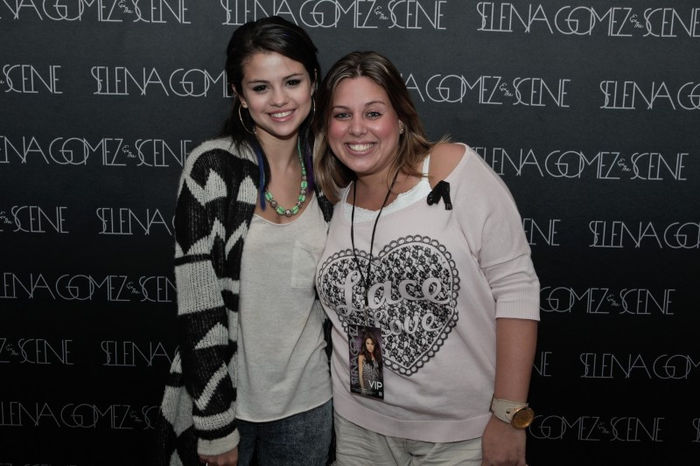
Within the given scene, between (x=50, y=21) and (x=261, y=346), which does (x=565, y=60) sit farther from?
(x=50, y=21)

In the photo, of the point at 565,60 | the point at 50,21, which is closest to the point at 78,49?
the point at 50,21

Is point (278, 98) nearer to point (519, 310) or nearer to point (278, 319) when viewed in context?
point (278, 319)

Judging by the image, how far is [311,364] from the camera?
1.79 metres

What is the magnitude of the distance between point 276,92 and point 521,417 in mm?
975

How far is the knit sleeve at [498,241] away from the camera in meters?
1.56

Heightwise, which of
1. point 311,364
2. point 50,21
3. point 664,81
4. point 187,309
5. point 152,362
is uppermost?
point 50,21

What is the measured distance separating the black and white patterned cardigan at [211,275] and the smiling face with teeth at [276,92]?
10 centimetres

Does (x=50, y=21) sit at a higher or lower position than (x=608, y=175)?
higher

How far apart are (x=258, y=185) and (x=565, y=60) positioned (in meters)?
1.30

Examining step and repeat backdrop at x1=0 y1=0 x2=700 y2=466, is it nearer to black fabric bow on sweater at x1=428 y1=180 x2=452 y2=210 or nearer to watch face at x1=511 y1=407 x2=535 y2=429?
black fabric bow on sweater at x1=428 y1=180 x2=452 y2=210

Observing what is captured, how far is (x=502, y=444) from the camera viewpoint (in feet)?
5.29

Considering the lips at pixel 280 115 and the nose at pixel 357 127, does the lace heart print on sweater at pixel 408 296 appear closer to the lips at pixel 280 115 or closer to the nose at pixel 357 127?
the nose at pixel 357 127

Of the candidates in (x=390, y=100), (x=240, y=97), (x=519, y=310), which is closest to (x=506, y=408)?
(x=519, y=310)

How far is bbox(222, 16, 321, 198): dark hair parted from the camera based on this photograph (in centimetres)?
168
